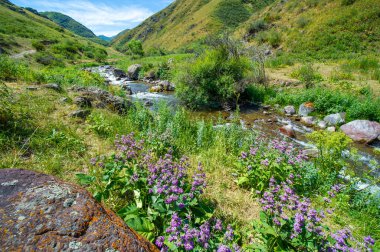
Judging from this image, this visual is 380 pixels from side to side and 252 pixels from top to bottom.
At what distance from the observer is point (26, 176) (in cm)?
177

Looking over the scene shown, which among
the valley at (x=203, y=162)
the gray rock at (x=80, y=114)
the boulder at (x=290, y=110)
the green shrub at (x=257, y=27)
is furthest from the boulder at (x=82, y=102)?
the green shrub at (x=257, y=27)

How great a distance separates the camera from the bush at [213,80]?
43.9 ft

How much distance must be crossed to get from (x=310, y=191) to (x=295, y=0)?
40809 millimetres

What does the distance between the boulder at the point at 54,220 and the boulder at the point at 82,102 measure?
590 centimetres

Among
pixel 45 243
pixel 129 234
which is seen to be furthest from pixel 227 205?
pixel 45 243

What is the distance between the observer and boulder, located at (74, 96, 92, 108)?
7.10m

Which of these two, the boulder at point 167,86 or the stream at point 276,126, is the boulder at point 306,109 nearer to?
the stream at point 276,126

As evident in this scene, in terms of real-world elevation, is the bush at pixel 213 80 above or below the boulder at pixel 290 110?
above

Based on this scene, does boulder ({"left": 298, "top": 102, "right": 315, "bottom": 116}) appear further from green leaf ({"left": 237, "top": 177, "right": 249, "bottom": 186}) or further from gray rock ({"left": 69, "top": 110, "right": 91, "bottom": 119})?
gray rock ({"left": 69, "top": 110, "right": 91, "bottom": 119})

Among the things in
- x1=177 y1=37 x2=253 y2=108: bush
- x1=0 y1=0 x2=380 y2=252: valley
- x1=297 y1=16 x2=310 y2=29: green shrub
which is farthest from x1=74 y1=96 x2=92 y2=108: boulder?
x1=297 y1=16 x2=310 y2=29: green shrub

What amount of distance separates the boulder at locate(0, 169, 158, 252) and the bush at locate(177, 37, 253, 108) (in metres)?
11.8

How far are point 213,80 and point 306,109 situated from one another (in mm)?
5969

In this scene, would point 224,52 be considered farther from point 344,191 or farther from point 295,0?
point 295,0

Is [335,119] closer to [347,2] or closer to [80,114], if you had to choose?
[80,114]
